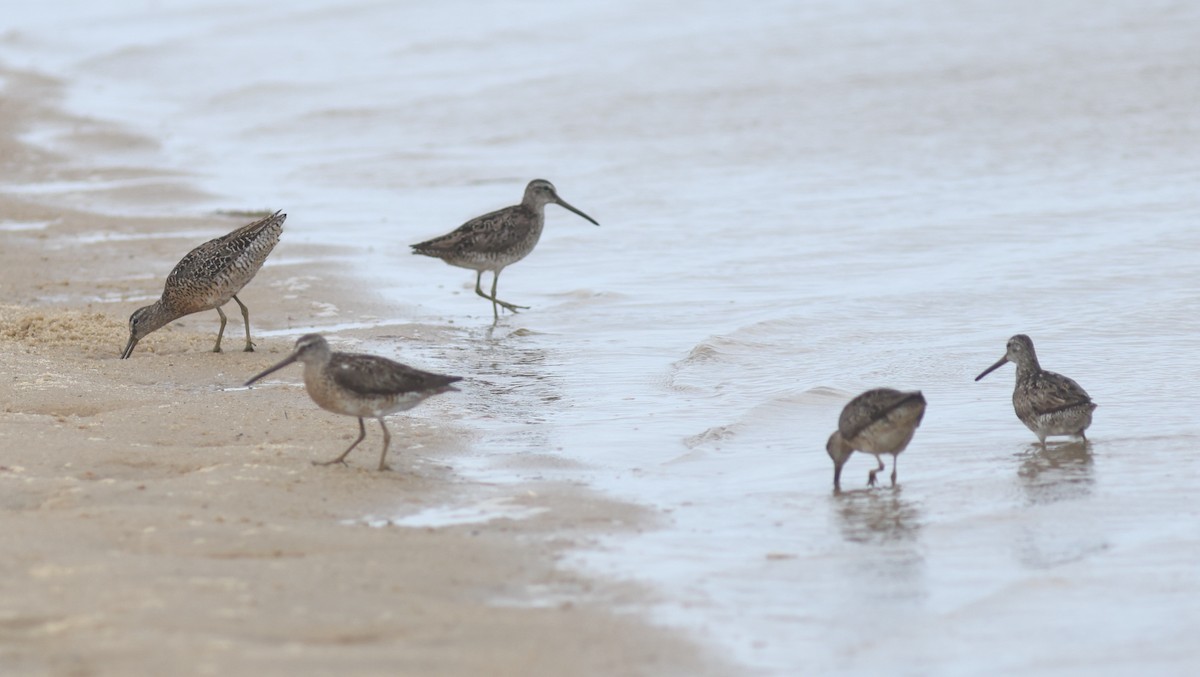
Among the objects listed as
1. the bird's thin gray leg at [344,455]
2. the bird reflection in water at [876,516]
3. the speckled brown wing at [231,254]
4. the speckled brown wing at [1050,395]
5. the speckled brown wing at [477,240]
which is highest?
the speckled brown wing at [231,254]

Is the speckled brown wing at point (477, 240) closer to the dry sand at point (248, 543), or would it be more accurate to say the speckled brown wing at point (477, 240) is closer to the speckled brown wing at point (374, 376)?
the dry sand at point (248, 543)

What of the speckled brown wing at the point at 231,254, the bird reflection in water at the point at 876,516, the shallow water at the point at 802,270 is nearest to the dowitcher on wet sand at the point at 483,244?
the shallow water at the point at 802,270

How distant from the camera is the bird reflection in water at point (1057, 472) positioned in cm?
612

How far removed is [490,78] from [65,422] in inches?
681

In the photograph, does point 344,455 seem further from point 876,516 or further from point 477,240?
point 477,240

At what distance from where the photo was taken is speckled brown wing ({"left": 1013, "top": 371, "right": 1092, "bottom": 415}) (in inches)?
269

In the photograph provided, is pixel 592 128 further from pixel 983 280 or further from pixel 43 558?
pixel 43 558

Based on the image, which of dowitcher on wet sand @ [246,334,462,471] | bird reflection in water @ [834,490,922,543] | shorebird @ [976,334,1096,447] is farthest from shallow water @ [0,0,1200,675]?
dowitcher on wet sand @ [246,334,462,471]

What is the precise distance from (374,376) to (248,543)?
1.37m

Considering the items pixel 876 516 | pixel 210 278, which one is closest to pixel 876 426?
pixel 876 516

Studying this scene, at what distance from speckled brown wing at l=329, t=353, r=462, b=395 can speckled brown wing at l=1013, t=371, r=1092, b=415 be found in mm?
2647

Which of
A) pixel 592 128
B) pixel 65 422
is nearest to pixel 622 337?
pixel 65 422

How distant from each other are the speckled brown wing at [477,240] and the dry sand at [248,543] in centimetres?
237

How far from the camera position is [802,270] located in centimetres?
1123
